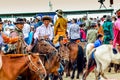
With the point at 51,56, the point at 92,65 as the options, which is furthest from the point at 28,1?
the point at 51,56

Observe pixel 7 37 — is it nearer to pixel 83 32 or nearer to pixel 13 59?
pixel 13 59

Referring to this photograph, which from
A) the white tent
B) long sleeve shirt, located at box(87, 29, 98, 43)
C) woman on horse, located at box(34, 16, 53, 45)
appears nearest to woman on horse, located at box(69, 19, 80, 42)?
long sleeve shirt, located at box(87, 29, 98, 43)

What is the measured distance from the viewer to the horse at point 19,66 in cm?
836

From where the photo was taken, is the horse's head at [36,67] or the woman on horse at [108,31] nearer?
the horse's head at [36,67]

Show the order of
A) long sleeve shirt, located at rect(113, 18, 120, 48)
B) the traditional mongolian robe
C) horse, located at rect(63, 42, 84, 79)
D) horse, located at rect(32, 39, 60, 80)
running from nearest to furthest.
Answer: horse, located at rect(32, 39, 60, 80) < the traditional mongolian robe < long sleeve shirt, located at rect(113, 18, 120, 48) < horse, located at rect(63, 42, 84, 79)

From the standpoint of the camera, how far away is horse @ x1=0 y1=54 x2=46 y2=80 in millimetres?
8359

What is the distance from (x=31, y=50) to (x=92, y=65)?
4.88 meters

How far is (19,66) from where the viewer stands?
8.50 metres

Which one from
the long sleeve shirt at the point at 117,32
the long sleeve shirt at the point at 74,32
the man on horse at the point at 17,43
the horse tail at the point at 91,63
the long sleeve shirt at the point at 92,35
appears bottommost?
the horse tail at the point at 91,63

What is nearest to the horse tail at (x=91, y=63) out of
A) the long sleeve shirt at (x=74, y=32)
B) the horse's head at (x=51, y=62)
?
the long sleeve shirt at (x=74, y=32)

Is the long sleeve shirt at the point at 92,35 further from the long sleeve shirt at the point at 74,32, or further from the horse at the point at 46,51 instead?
the horse at the point at 46,51

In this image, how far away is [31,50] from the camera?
399 inches

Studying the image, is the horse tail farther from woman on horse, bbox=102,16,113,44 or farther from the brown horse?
woman on horse, bbox=102,16,113,44

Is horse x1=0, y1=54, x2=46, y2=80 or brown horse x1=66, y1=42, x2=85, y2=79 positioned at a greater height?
horse x1=0, y1=54, x2=46, y2=80
